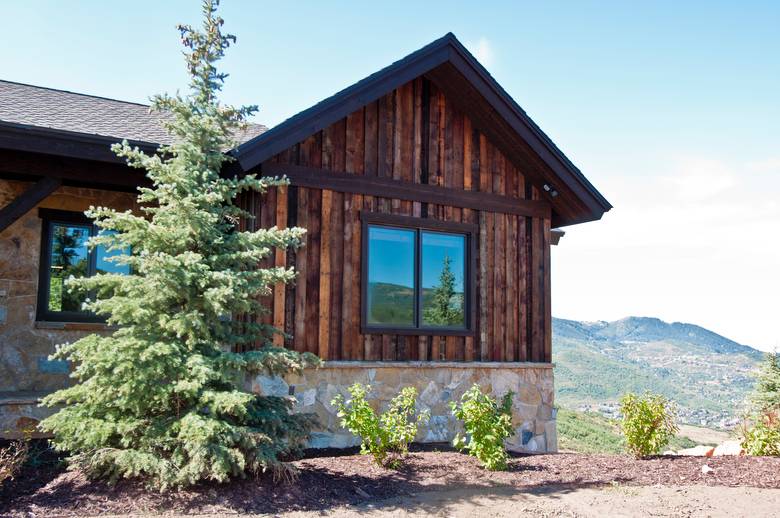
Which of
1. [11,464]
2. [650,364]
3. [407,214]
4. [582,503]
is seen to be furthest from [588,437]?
[650,364]

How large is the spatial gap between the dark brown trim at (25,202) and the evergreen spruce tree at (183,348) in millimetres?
1777

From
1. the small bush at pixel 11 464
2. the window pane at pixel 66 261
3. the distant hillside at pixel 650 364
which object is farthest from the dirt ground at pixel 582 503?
the distant hillside at pixel 650 364

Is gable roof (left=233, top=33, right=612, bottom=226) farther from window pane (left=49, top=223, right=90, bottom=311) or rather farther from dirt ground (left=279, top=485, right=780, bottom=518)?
dirt ground (left=279, top=485, right=780, bottom=518)

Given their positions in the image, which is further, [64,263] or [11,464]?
[64,263]

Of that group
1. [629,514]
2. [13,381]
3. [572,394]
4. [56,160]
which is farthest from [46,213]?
[572,394]

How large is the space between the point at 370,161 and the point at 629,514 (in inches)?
207

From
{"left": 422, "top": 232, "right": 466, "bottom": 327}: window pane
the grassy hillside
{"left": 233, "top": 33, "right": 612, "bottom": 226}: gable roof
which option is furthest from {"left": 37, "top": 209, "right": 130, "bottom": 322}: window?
the grassy hillside

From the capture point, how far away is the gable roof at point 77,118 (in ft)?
25.0

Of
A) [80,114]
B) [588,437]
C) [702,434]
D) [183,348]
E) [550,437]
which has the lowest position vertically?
[702,434]

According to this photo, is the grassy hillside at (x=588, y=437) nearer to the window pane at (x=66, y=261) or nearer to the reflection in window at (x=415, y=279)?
the reflection in window at (x=415, y=279)

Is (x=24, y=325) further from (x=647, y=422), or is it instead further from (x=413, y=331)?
(x=647, y=422)

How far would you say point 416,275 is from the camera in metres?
9.57

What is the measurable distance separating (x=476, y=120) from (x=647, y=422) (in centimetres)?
467

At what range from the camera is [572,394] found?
34.6 m
